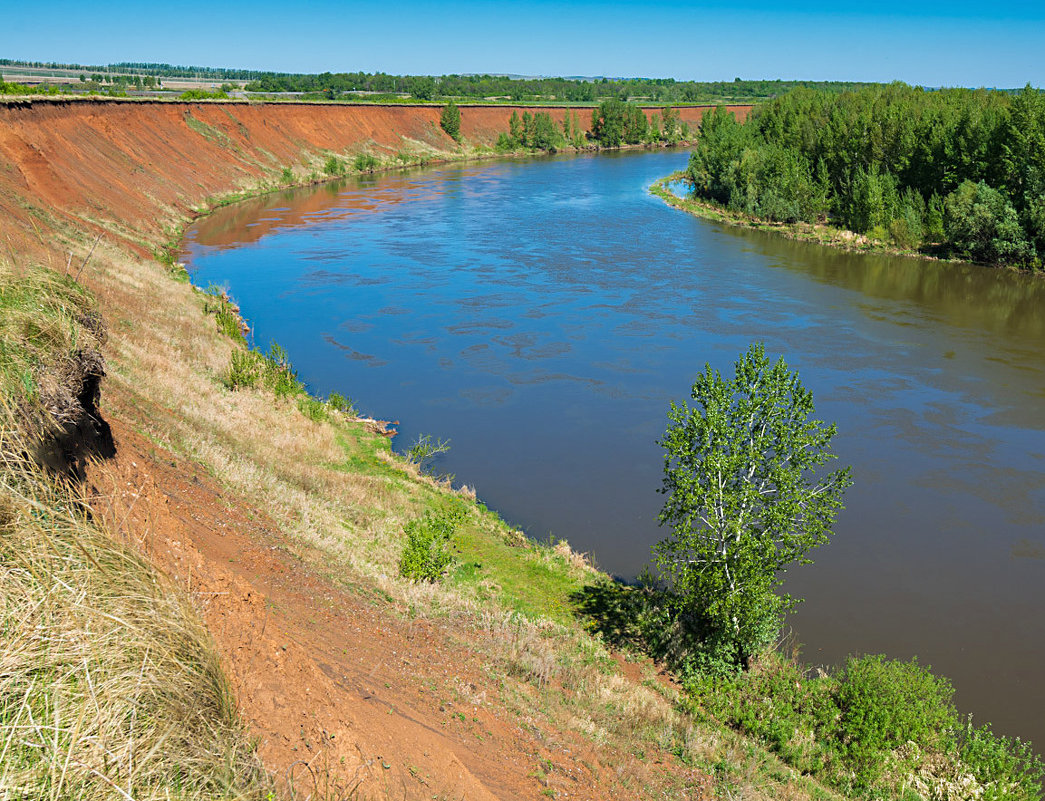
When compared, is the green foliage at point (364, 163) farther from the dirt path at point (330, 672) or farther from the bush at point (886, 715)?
the bush at point (886, 715)

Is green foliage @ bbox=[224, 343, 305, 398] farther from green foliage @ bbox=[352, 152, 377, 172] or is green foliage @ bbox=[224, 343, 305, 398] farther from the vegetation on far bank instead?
green foliage @ bbox=[352, 152, 377, 172]

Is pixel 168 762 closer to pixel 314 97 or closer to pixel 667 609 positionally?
pixel 667 609

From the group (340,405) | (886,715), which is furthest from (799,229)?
(886,715)

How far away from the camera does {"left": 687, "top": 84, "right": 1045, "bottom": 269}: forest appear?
47625 millimetres

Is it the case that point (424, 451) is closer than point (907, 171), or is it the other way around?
point (424, 451)

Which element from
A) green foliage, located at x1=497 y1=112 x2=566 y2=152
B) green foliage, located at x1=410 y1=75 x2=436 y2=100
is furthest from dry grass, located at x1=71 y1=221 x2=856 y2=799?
green foliage, located at x1=410 y1=75 x2=436 y2=100

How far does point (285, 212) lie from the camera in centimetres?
6250

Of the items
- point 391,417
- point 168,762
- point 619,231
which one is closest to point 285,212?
point 619,231

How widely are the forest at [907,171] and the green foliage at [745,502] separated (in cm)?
4222

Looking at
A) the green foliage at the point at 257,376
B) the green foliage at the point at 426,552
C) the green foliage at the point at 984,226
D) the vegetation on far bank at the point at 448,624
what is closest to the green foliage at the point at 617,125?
the green foliage at the point at 984,226

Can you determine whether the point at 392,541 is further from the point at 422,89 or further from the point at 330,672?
the point at 422,89

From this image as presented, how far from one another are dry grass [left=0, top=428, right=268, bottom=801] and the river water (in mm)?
12957

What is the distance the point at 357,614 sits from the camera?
445 inches

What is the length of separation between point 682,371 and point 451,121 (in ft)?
299
